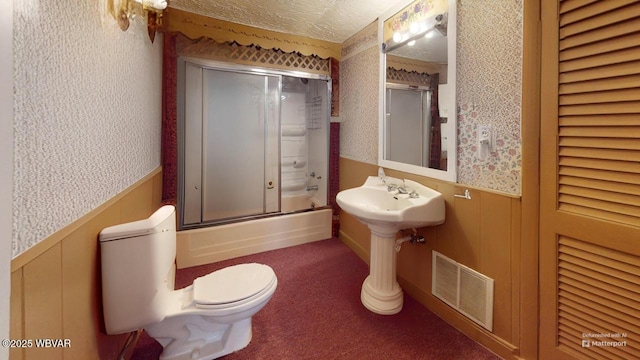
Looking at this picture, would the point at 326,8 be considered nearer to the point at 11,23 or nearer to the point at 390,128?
the point at 390,128

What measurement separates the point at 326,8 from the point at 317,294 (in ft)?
7.72

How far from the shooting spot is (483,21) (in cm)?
147

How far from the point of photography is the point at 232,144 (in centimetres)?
294

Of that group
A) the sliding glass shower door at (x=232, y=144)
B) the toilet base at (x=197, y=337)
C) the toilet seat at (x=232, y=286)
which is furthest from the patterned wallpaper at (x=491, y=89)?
the sliding glass shower door at (x=232, y=144)

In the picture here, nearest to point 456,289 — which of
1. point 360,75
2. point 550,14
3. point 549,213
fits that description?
point 549,213

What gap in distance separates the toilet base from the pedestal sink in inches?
35.7

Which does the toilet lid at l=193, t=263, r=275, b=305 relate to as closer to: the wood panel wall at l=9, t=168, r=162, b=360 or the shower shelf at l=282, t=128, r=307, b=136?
the wood panel wall at l=9, t=168, r=162, b=360

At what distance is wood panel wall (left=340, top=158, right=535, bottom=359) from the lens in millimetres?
1387

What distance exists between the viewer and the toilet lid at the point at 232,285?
1.34 m

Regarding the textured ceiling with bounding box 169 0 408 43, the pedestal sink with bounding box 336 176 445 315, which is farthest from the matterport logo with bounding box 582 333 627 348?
the textured ceiling with bounding box 169 0 408 43

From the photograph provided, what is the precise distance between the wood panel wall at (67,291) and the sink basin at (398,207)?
4.37 feet

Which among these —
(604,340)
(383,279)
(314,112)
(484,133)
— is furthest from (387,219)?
(314,112)

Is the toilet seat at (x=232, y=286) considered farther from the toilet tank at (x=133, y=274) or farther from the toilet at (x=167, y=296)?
the toilet tank at (x=133, y=274)

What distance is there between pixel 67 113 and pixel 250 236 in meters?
2.06
